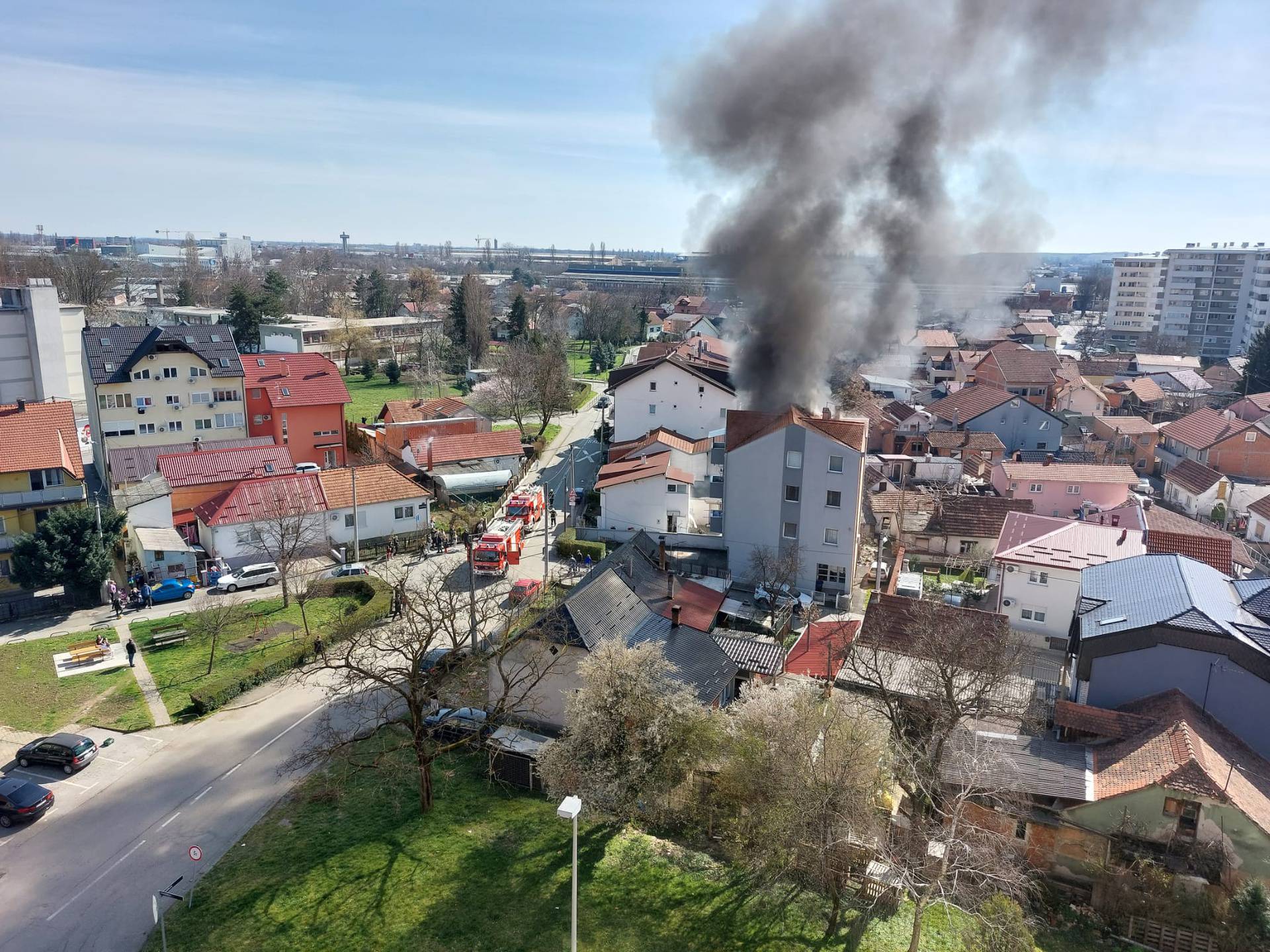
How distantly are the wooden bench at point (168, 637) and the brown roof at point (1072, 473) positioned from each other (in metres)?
36.6

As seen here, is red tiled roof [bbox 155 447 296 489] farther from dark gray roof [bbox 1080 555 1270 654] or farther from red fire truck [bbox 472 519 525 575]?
dark gray roof [bbox 1080 555 1270 654]

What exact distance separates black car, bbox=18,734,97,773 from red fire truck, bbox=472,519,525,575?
1401cm

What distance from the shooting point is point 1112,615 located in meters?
22.3

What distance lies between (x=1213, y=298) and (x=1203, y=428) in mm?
61190

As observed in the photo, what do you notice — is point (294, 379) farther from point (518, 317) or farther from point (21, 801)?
point (518, 317)

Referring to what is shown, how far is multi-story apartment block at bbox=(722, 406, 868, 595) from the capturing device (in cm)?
3059

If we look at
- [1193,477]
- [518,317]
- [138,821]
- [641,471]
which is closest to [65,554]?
[138,821]

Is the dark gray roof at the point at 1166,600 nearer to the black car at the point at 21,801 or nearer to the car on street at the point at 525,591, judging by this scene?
the car on street at the point at 525,591

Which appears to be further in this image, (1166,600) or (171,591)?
(171,591)

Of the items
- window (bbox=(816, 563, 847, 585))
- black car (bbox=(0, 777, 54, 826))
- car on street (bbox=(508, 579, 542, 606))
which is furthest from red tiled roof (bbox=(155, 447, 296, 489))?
window (bbox=(816, 563, 847, 585))

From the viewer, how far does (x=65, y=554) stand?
1043 inches

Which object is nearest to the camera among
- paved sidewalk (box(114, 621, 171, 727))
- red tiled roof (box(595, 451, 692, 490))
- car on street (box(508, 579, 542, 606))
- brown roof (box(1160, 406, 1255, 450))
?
paved sidewalk (box(114, 621, 171, 727))

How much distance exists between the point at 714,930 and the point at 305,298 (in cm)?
11396

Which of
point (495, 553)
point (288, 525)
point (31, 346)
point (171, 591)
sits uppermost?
point (31, 346)
